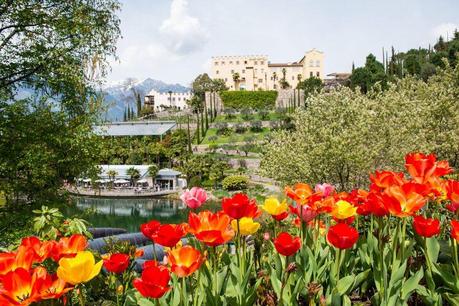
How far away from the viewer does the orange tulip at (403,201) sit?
69.0 inches

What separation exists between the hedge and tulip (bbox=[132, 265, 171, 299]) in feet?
219

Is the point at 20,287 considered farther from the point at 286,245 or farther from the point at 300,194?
the point at 300,194

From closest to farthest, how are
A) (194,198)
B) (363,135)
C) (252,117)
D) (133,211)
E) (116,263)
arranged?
(116,263) < (194,198) < (363,135) < (133,211) < (252,117)

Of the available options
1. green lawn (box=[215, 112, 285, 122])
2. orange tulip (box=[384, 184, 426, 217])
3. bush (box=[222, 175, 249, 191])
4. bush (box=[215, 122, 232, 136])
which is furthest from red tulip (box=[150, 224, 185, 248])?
green lawn (box=[215, 112, 285, 122])

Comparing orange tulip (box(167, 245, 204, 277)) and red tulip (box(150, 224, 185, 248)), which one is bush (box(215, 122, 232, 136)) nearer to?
red tulip (box(150, 224, 185, 248))

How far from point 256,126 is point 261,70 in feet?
99.2

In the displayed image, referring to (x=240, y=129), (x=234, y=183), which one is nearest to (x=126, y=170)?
(x=234, y=183)

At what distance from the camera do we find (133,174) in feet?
140

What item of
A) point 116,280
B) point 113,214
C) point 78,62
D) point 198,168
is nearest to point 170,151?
point 198,168

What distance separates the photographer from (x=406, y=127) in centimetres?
1479

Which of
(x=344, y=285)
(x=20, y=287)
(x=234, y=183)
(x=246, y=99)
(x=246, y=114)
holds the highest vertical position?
(x=246, y=99)

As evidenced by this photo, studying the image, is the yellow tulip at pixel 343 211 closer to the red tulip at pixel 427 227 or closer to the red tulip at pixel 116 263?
the red tulip at pixel 427 227

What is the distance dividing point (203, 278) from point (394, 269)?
0.83m

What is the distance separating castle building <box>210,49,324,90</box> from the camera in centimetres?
8506
